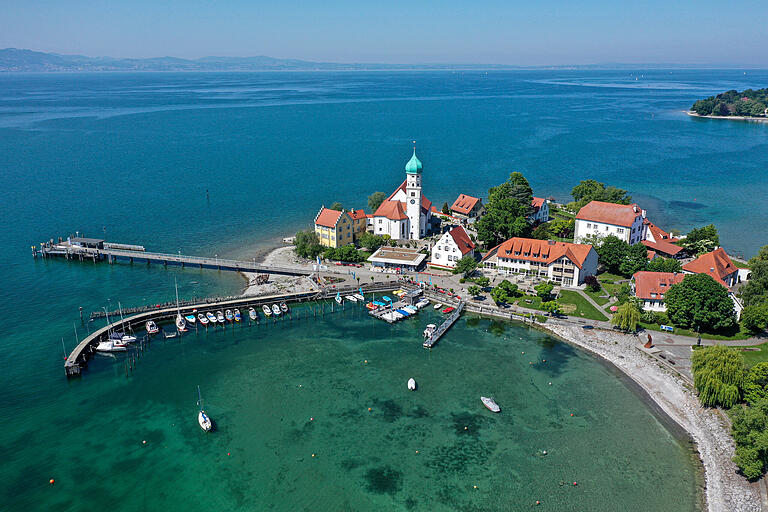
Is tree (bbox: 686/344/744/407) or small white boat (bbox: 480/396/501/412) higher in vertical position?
tree (bbox: 686/344/744/407)

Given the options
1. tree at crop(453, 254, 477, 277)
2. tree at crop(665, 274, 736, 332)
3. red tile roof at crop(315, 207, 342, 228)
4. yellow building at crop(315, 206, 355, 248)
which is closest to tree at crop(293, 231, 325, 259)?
yellow building at crop(315, 206, 355, 248)

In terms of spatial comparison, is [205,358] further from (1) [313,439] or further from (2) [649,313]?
(2) [649,313]

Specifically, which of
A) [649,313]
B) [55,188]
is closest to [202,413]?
[649,313]

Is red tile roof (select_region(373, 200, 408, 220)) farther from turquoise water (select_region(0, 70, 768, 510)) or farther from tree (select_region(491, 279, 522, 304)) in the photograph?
turquoise water (select_region(0, 70, 768, 510))

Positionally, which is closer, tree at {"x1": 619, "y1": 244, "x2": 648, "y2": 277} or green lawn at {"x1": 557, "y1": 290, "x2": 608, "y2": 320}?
green lawn at {"x1": 557, "y1": 290, "x2": 608, "y2": 320}

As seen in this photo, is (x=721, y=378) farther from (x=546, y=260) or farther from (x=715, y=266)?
(x=546, y=260)
